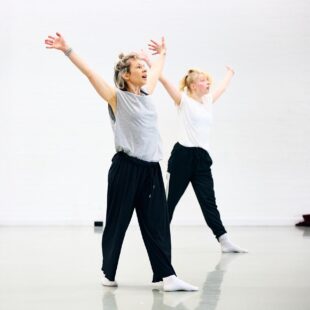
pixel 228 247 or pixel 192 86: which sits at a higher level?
pixel 192 86

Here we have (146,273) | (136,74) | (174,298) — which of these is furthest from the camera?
(146,273)

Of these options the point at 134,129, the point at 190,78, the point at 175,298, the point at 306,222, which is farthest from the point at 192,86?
the point at 306,222

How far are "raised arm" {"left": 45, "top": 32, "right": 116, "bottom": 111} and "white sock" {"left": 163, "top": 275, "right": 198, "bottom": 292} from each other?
89cm

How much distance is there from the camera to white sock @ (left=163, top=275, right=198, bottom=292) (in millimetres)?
3713

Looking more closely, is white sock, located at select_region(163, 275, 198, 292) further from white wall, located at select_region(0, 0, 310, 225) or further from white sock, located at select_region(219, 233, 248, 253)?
white wall, located at select_region(0, 0, 310, 225)

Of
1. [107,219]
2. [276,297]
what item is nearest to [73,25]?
[107,219]

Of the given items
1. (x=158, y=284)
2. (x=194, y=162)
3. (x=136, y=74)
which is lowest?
(x=158, y=284)

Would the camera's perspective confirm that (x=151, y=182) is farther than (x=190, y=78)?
No

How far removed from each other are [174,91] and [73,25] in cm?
304

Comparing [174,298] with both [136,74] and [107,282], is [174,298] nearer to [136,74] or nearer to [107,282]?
[107,282]

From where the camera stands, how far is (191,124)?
549cm

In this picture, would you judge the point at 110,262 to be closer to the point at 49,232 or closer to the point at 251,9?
the point at 49,232

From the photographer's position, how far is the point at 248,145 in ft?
26.5

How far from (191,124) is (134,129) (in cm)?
174
